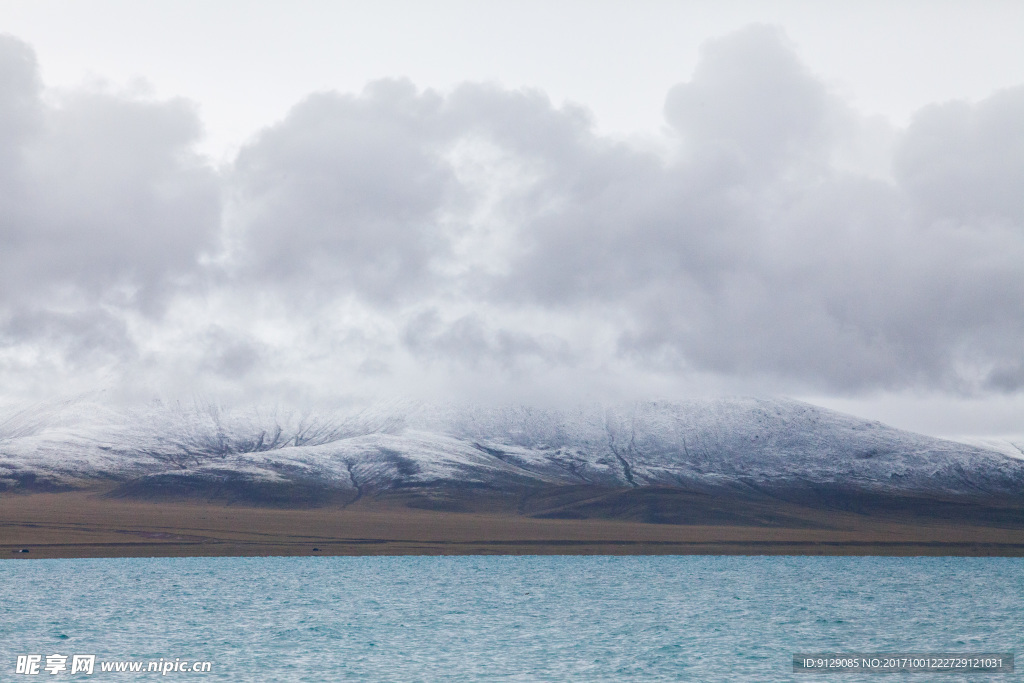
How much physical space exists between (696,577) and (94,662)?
103 metres

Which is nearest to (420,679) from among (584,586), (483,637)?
(483,637)

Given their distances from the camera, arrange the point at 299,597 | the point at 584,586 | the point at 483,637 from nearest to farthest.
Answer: the point at 483,637, the point at 299,597, the point at 584,586

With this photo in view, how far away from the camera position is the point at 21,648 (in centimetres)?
7056

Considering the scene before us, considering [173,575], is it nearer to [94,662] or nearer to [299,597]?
[299,597]

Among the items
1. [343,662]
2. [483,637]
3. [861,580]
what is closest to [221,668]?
[343,662]

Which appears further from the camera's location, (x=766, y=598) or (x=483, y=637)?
(x=766, y=598)

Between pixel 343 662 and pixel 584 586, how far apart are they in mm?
70020

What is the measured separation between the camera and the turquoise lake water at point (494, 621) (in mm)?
65000

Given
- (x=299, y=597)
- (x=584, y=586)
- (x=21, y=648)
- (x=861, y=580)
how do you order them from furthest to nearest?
1. (x=861, y=580)
2. (x=584, y=586)
3. (x=299, y=597)
4. (x=21, y=648)

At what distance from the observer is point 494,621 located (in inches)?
3556

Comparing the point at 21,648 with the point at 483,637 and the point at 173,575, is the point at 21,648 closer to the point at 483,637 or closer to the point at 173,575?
the point at 483,637

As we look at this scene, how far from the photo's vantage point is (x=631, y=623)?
89.2 metres

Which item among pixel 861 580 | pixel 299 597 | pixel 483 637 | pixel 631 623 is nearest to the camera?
pixel 483 637

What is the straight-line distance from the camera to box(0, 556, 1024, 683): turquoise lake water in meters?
65.0
